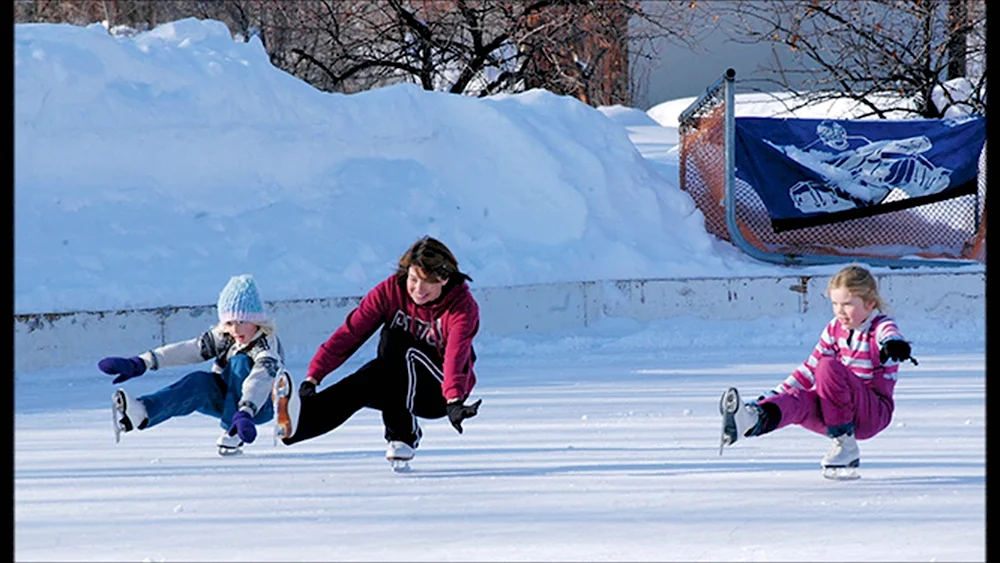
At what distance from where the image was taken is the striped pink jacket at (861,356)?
15.9 ft

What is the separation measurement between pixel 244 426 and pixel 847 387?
79.3 inches

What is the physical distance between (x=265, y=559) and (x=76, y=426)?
2916 millimetres

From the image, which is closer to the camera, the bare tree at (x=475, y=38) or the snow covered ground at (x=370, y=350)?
the snow covered ground at (x=370, y=350)

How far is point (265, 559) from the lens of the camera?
11.9 ft

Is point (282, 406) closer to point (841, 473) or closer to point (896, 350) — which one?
point (841, 473)

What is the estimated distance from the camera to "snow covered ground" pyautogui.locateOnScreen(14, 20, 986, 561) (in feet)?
13.2

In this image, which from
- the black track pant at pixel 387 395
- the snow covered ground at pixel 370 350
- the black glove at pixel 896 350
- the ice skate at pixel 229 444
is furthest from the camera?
the ice skate at pixel 229 444

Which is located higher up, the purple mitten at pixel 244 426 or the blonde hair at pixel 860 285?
the blonde hair at pixel 860 285

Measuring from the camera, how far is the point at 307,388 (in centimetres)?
512

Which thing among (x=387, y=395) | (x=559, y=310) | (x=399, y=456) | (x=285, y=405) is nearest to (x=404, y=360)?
(x=387, y=395)

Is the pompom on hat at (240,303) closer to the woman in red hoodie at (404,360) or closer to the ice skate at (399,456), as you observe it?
the woman in red hoodie at (404,360)

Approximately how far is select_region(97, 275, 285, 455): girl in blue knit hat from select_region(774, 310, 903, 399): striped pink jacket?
6.00 ft

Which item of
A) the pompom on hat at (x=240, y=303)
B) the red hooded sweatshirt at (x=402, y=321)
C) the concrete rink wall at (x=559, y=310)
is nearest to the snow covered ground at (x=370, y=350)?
the concrete rink wall at (x=559, y=310)

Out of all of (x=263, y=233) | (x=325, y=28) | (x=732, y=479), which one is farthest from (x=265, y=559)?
(x=325, y=28)
